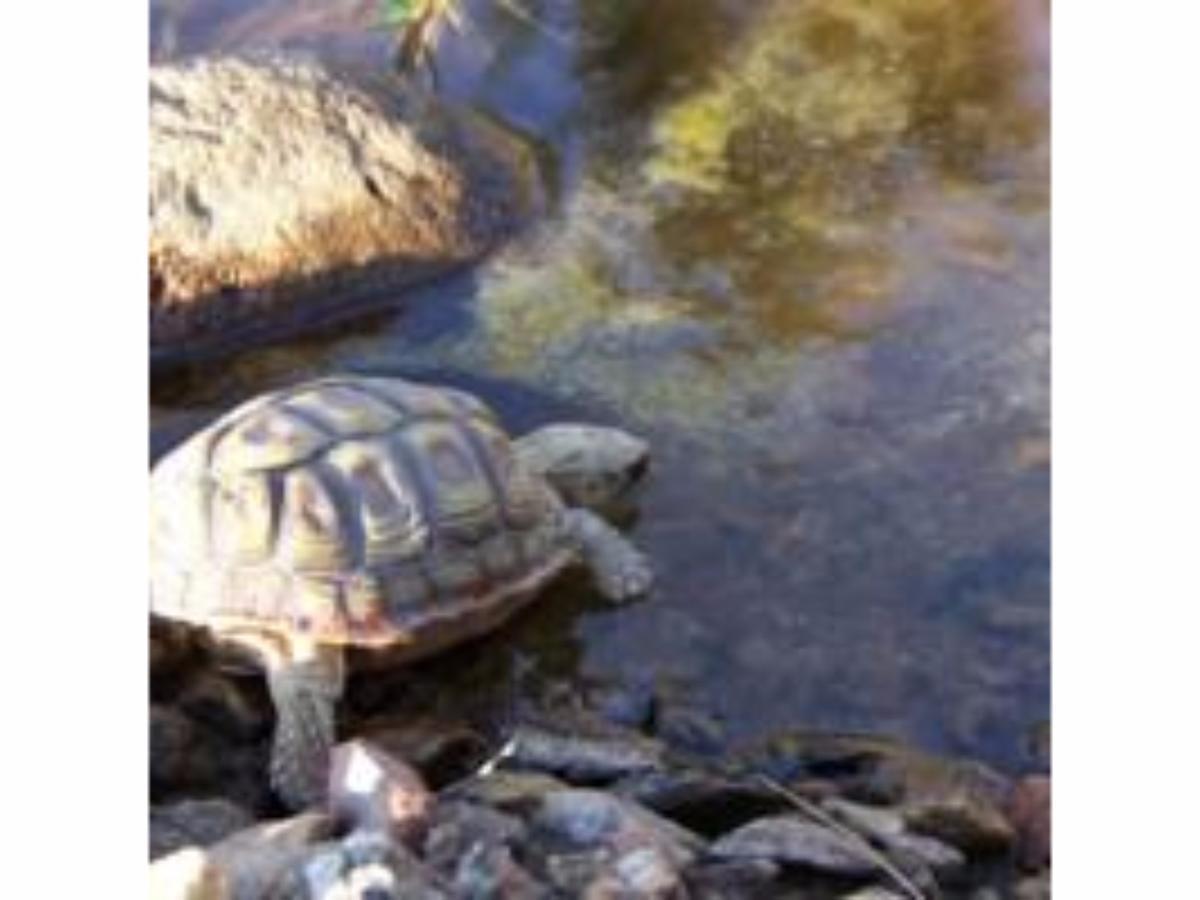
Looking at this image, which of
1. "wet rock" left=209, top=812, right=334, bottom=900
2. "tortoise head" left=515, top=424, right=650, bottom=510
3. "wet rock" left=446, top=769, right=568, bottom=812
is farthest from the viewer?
"tortoise head" left=515, top=424, right=650, bottom=510

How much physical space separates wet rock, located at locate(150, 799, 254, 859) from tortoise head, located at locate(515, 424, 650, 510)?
387mm

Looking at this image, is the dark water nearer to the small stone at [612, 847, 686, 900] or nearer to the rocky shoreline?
the rocky shoreline

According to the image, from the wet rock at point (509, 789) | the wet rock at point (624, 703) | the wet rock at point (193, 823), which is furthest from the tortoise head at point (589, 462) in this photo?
the wet rock at point (193, 823)

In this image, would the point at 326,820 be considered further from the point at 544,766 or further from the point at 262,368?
the point at 262,368

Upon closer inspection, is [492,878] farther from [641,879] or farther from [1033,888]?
[1033,888]

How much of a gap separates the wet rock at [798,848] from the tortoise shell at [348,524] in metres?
0.29

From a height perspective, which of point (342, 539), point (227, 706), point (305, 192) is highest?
point (305, 192)

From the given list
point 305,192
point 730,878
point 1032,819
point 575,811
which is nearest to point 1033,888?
A: point 1032,819

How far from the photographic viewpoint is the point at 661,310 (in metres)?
1.87

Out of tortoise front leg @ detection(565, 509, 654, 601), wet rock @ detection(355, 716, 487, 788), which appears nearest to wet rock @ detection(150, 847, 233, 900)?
wet rock @ detection(355, 716, 487, 788)

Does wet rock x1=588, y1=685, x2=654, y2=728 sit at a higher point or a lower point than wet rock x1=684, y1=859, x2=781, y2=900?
lower

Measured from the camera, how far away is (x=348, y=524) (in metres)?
1.67

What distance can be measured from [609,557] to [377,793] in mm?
343

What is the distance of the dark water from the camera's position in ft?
5.37
